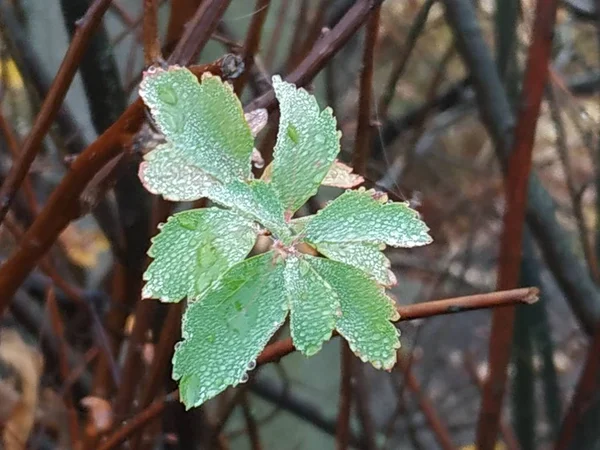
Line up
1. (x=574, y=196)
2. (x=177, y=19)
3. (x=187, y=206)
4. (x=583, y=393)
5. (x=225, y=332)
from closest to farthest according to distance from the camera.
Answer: (x=225, y=332)
(x=177, y=19)
(x=583, y=393)
(x=574, y=196)
(x=187, y=206)

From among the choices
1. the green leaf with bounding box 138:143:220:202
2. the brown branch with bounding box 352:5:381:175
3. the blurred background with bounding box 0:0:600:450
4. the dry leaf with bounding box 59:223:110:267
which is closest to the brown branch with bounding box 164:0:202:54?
the blurred background with bounding box 0:0:600:450

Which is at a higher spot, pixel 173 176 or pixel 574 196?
pixel 173 176

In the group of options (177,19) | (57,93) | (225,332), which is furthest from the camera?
(177,19)

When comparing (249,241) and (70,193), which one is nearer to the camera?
(249,241)

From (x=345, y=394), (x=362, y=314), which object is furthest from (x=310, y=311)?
(x=345, y=394)

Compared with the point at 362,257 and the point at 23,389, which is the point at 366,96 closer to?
the point at 362,257

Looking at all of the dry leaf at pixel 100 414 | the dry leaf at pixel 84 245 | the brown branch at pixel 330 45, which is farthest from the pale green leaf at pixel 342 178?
the dry leaf at pixel 84 245
